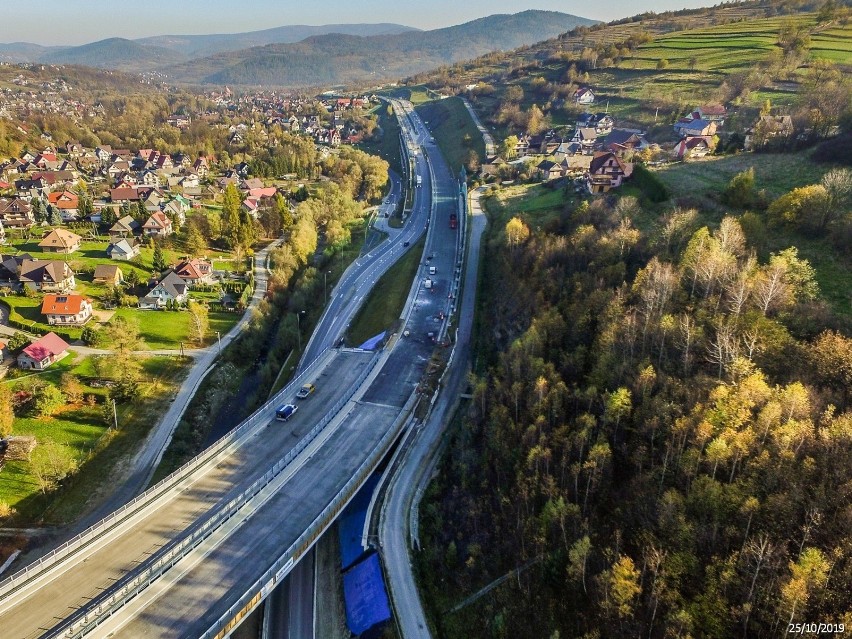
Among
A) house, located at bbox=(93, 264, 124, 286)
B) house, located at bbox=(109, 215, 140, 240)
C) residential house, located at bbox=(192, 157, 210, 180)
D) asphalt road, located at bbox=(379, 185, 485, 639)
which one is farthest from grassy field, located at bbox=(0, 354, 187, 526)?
residential house, located at bbox=(192, 157, 210, 180)

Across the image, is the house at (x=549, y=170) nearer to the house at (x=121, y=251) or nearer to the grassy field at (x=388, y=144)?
the grassy field at (x=388, y=144)

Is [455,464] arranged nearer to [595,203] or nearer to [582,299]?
[582,299]

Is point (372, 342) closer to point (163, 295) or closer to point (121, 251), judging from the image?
point (163, 295)

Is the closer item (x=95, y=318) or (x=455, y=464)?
(x=455, y=464)

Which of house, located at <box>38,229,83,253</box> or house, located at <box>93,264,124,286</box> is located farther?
house, located at <box>38,229,83,253</box>

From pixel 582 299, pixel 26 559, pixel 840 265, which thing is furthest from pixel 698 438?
pixel 26 559

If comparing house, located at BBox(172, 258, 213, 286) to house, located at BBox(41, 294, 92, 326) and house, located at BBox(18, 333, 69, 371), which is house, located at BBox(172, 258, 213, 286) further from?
house, located at BBox(18, 333, 69, 371)

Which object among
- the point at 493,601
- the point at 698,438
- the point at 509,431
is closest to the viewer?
the point at 698,438

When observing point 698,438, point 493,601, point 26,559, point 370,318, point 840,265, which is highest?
point 840,265

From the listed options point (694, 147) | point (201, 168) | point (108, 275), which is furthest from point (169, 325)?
point (201, 168)
